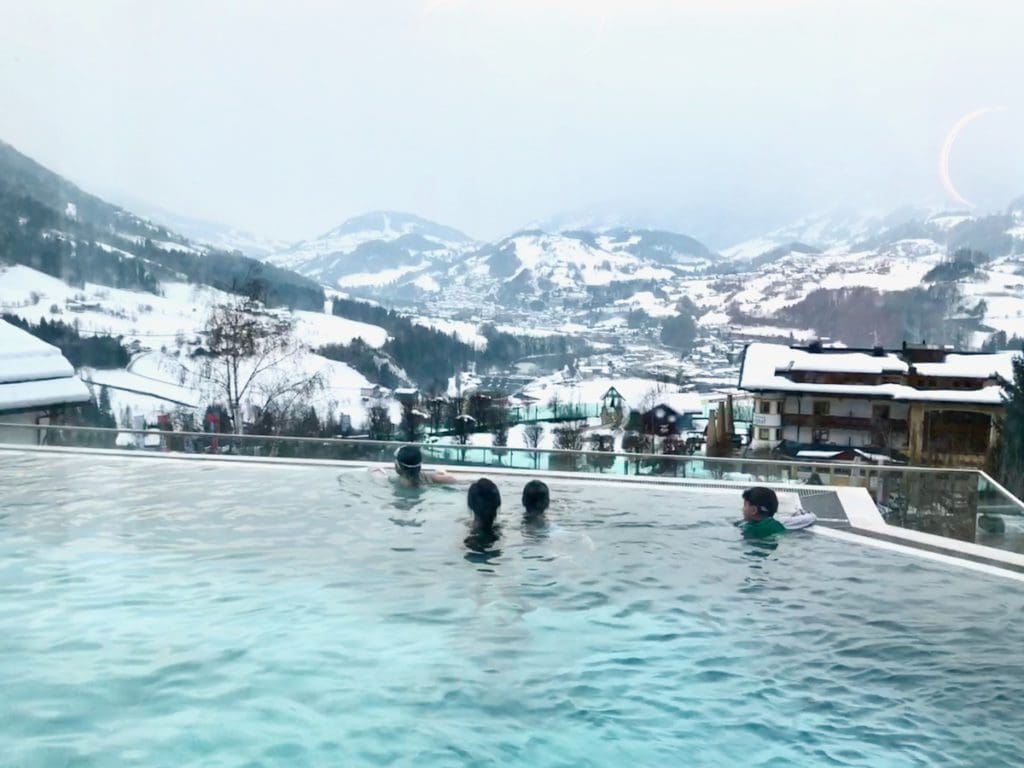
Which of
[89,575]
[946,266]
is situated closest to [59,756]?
[89,575]

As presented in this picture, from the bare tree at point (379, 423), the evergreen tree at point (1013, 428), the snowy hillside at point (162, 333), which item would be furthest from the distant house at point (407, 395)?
the evergreen tree at point (1013, 428)

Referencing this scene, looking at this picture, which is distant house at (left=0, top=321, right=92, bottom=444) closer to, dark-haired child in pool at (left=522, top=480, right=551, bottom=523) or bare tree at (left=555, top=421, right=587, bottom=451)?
dark-haired child in pool at (left=522, top=480, right=551, bottom=523)

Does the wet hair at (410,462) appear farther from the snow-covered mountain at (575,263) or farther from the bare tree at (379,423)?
the snow-covered mountain at (575,263)

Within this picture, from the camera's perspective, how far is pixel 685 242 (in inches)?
1817

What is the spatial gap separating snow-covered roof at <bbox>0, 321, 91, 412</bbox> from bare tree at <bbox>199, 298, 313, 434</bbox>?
259 cm

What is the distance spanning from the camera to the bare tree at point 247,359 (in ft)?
59.5

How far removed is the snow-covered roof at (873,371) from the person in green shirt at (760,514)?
557 inches

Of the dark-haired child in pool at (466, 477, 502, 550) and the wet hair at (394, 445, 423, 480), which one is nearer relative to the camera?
the dark-haired child in pool at (466, 477, 502, 550)

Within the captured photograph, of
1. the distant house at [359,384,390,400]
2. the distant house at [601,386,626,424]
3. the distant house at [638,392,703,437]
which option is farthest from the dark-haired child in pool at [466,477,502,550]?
the distant house at [359,384,390,400]

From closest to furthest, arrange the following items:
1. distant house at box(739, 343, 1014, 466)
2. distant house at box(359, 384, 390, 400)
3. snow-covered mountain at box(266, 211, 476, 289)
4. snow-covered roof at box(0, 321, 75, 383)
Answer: snow-covered roof at box(0, 321, 75, 383) → distant house at box(739, 343, 1014, 466) → distant house at box(359, 384, 390, 400) → snow-covered mountain at box(266, 211, 476, 289)

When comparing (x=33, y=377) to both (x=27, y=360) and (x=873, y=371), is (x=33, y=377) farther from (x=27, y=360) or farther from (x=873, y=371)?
(x=873, y=371)

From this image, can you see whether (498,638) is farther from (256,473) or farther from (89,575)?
(256,473)

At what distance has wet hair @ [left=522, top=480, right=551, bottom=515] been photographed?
20.4 feet

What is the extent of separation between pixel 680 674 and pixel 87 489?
4.90 m
